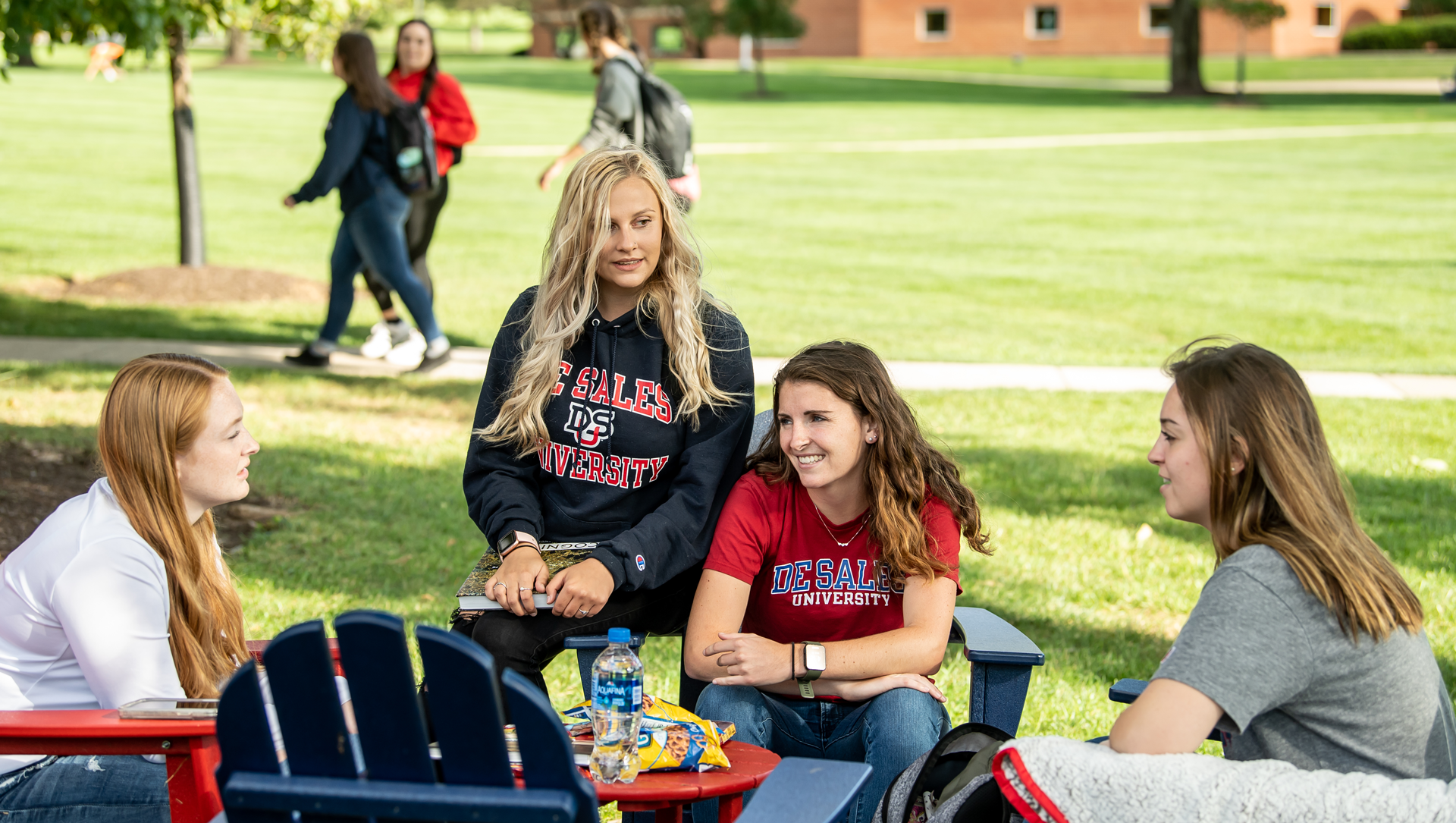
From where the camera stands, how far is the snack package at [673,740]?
8.95 ft

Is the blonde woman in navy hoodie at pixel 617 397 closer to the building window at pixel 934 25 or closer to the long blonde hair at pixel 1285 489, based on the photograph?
the long blonde hair at pixel 1285 489

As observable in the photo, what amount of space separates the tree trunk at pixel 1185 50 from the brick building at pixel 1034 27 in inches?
855

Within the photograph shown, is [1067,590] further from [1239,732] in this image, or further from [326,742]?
[326,742]

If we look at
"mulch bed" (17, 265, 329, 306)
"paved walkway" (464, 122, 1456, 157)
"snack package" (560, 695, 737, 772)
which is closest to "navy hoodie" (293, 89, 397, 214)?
"mulch bed" (17, 265, 329, 306)

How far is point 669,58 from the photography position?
75625mm

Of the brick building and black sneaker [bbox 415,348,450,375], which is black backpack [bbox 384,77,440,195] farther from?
the brick building

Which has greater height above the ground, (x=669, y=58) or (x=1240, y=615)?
(x=669, y=58)

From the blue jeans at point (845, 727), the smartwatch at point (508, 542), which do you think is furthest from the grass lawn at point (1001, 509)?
the blue jeans at point (845, 727)

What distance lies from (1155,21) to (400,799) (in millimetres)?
71300

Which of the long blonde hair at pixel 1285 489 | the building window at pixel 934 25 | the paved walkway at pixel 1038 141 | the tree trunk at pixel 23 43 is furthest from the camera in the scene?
the building window at pixel 934 25

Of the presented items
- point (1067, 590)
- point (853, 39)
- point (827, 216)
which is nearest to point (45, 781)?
point (1067, 590)

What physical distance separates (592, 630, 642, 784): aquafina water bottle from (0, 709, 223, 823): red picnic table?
0.72m

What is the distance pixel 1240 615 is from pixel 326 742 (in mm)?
1567

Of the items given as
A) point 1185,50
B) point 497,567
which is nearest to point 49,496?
point 497,567
